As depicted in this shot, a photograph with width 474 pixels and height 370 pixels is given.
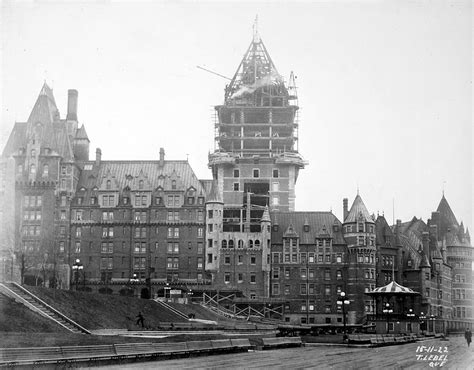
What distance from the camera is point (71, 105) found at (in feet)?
402

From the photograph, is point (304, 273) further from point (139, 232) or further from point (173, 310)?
point (173, 310)

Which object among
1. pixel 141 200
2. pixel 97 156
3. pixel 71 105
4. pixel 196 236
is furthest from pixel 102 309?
pixel 71 105

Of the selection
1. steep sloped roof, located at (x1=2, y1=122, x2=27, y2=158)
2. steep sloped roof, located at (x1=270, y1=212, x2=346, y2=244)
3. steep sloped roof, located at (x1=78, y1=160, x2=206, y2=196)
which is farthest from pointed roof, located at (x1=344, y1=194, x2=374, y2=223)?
steep sloped roof, located at (x1=2, y1=122, x2=27, y2=158)

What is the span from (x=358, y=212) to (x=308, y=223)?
24.6 feet

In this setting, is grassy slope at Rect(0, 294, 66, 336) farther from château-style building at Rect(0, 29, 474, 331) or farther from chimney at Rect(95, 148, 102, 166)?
chimney at Rect(95, 148, 102, 166)

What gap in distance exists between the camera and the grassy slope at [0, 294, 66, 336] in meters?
43.3

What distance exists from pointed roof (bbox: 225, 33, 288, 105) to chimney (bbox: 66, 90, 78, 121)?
2451 centimetres

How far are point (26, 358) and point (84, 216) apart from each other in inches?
3343

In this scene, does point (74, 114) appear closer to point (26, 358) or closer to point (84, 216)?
point (84, 216)

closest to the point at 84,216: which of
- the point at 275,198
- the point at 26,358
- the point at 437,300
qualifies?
the point at 275,198

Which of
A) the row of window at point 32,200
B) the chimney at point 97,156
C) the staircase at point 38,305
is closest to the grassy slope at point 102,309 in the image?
the staircase at point 38,305

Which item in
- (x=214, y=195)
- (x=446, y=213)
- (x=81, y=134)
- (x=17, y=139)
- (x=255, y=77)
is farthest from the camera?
(x=446, y=213)

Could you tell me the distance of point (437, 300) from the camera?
400 feet

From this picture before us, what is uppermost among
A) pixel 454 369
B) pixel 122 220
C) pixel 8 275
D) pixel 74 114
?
pixel 74 114
